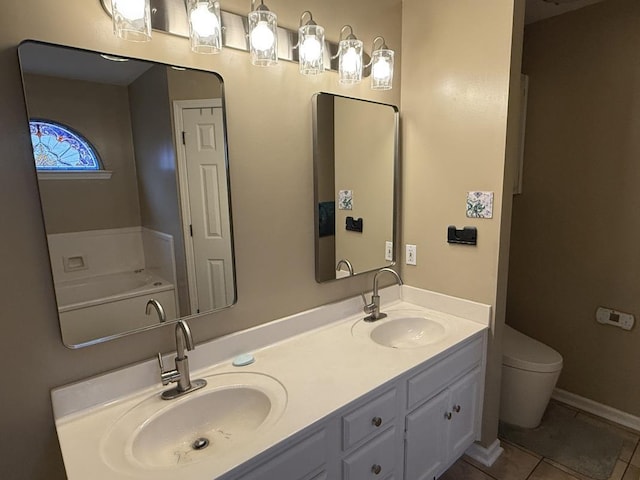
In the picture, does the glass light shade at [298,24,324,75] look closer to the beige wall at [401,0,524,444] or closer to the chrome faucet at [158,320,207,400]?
the beige wall at [401,0,524,444]

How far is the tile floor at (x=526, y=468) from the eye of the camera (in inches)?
73.9

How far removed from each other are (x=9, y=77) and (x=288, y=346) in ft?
4.19

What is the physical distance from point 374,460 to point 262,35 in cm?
159

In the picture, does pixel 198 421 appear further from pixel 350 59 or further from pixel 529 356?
pixel 529 356

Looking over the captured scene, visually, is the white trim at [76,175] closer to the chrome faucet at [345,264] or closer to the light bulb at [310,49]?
the light bulb at [310,49]

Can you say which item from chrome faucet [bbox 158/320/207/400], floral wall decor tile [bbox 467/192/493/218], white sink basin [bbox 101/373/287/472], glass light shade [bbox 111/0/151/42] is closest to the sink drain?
white sink basin [bbox 101/373/287/472]

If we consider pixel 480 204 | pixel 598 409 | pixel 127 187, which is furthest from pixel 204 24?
pixel 598 409

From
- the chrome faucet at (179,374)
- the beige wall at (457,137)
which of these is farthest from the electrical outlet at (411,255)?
the chrome faucet at (179,374)

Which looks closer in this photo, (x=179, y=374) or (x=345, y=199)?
(x=179, y=374)

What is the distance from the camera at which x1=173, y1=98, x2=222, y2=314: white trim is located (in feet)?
4.37

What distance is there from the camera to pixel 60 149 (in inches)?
43.4

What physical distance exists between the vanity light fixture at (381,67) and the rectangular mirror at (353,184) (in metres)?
0.12

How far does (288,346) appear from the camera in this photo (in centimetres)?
159

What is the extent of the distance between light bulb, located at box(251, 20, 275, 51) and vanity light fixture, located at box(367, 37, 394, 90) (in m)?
0.60
